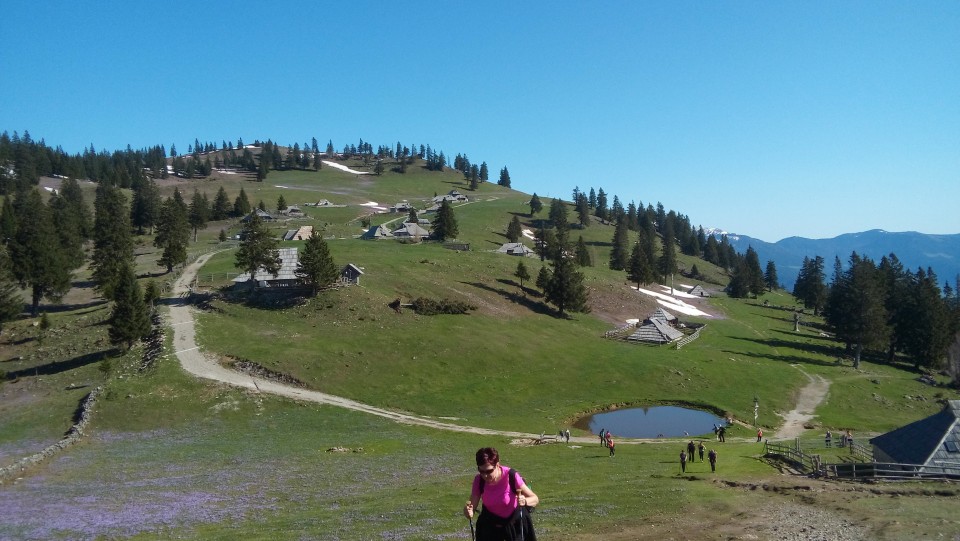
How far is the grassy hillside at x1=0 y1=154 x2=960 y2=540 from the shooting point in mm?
21203

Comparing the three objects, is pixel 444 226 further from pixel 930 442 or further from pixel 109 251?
pixel 930 442

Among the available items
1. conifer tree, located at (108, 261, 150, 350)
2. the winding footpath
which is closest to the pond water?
the winding footpath

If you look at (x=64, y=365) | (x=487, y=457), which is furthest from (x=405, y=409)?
(x=487, y=457)

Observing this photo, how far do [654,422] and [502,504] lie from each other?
1836 inches

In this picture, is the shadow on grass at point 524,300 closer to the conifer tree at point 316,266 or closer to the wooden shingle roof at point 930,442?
the conifer tree at point 316,266

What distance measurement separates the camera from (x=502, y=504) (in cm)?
812

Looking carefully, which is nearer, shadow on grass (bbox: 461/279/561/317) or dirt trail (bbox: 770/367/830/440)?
dirt trail (bbox: 770/367/830/440)

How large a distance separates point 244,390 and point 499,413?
2263cm

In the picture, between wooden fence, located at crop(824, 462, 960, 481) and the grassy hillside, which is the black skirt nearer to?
the grassy hillside

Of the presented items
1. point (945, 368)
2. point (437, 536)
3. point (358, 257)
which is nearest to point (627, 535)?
point (437, 536)

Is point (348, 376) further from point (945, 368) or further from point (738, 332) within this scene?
point (945, 368)

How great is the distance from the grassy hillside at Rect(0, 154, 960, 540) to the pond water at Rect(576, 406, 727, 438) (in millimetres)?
1682

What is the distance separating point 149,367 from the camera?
160 ft

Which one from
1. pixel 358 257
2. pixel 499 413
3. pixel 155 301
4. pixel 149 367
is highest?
pixel 358 257
